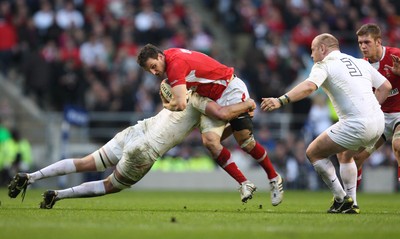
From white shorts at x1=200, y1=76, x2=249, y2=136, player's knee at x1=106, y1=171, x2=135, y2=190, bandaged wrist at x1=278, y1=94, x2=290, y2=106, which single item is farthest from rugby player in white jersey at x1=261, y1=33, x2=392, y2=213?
player's knee at x1=106, y1=171, x2=135, y2=190

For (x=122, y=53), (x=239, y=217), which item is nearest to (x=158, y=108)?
(x=122, y=53)

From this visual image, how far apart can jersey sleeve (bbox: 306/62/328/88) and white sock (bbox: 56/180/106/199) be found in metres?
3.21

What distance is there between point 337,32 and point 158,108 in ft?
22.1

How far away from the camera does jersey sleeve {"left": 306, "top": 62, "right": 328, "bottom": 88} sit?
11809 mm

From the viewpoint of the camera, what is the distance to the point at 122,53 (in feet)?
A: 84.6

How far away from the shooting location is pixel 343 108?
12.1 meters

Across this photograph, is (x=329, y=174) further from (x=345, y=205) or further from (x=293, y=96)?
(x=293, y=96)

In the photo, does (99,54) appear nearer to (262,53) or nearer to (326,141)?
(262,53)

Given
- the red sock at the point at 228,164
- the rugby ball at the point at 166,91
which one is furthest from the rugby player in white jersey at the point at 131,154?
the red sock at the point at 228,164

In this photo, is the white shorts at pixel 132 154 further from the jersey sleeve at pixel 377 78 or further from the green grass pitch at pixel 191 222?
the jersey sleeve at pixel 377 78

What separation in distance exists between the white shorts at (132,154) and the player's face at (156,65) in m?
0.93

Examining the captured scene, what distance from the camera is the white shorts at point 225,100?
13.0 meters

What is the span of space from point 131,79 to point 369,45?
12964mm

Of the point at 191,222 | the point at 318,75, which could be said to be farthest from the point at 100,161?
the point at 318,75
